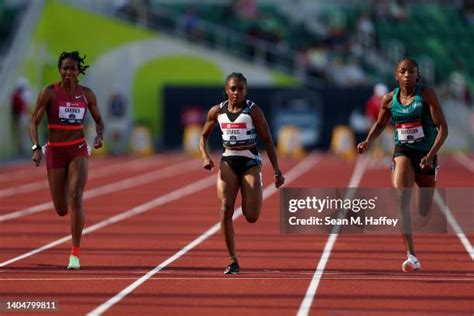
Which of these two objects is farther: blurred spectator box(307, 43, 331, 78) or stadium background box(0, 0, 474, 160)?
blurred spectator box(307, 43, 331, 78)

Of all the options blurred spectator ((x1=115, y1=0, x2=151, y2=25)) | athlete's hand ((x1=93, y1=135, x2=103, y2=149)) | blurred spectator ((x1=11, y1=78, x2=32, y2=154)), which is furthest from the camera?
blurred spectator ((x1=115, y1=0, x2=151, y2=25))

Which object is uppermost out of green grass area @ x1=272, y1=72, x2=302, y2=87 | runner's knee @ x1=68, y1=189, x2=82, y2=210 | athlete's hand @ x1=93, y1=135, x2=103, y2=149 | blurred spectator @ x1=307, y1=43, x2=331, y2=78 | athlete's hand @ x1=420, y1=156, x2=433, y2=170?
blurred spectator @ x1=307, y1=43, x2=331, y2=78

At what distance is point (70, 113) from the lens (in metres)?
12.6

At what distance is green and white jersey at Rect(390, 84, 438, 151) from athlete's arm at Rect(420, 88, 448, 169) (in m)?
0.06

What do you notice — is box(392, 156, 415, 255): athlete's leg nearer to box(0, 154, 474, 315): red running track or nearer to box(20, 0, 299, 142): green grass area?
box(0, 154, 474, 315): red running track

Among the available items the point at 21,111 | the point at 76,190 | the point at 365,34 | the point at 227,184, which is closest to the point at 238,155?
the point at 227,184

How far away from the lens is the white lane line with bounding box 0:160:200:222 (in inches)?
776

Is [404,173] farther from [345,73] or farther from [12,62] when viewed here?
[345,73]

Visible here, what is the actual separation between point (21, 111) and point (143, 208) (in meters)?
13.8

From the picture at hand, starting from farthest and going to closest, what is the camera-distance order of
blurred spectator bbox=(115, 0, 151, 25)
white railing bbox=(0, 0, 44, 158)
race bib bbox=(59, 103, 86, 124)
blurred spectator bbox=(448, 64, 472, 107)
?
blurred spectator bbox=(448, 64, 472, 107) → blurred spectator bbox=(115, 0, 151, 25) → white railing bbox=(0, 0, 44, 158) → race bib bbox=(59, 103, 86, 124)

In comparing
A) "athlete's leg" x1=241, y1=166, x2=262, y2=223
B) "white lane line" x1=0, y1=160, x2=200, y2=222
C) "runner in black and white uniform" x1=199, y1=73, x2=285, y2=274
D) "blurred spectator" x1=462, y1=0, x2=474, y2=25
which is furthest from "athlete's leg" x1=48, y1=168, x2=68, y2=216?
"blurred spectator" x1=462, y1=0, x2=474, y2=25

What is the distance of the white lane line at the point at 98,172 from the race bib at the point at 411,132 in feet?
38.8

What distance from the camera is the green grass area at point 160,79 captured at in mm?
40438

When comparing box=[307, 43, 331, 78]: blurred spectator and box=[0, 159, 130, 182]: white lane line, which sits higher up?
box=[307, 43, 331, 78]: blurred spectator
